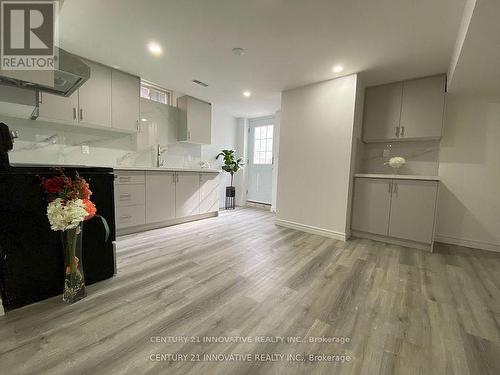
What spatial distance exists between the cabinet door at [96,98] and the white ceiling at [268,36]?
0.18m

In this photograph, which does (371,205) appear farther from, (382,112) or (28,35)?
(28,35)

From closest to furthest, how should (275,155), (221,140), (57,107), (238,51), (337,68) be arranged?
1. (238,51)
2. (57,107)
3. (337,68)
4. (275,155)
5. (221,140)

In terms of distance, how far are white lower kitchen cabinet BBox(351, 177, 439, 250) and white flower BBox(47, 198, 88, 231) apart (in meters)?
3.24

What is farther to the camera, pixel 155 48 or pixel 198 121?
pixel 198 121

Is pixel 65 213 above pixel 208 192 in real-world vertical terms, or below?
above

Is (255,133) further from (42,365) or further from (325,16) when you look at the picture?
(42,365)

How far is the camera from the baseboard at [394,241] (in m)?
2.71

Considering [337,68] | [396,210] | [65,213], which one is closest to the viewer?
[65,213]

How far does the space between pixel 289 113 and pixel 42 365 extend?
12.0 feet

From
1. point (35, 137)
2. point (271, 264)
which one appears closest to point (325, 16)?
point (271, 264)

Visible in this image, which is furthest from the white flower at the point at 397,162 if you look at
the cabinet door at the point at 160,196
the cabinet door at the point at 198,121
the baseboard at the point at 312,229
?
the cabinet door at the point at 160,196

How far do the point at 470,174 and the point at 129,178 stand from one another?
4.80 m

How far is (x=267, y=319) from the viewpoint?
4.44 ft

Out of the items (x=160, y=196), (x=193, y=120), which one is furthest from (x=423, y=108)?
(x=160, y=196)
